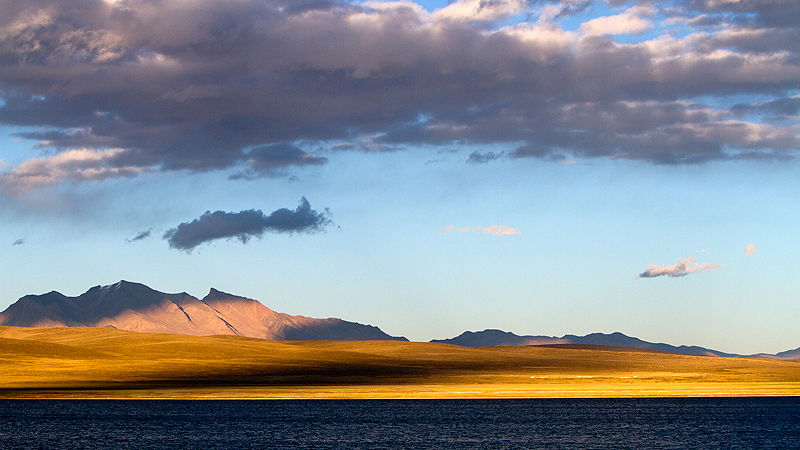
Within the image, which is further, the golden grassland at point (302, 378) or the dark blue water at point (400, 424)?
the golden grassland at point (302, 378)

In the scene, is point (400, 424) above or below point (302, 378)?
below

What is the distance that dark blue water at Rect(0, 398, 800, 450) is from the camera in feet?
239

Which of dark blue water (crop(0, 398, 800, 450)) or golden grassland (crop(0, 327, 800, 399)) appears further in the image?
golden grassland (crop(0, 327, 800, 399))

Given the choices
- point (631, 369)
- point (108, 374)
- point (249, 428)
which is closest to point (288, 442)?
point (249, 428)

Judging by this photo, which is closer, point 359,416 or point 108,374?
point 359,416

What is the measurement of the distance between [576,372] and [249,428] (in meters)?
103

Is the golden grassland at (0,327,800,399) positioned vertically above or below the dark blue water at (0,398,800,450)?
above

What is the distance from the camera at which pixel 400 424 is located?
90375 millimetres

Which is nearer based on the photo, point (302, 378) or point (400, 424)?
point (400, 424)

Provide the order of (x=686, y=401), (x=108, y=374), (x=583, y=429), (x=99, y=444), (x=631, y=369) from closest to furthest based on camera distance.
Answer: (x=99, y=444) < (x=583, y=429) < (x=686, y=401) < (x=108, y=374) < (x=631, y=369)

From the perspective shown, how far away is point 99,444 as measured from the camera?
2793 inches

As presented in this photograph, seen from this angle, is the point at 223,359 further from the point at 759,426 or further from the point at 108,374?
the point at 759,426

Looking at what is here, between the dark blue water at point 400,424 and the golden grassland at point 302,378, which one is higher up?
the golden grassland at point 302,378

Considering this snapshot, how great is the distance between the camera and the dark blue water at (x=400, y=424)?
239ft
